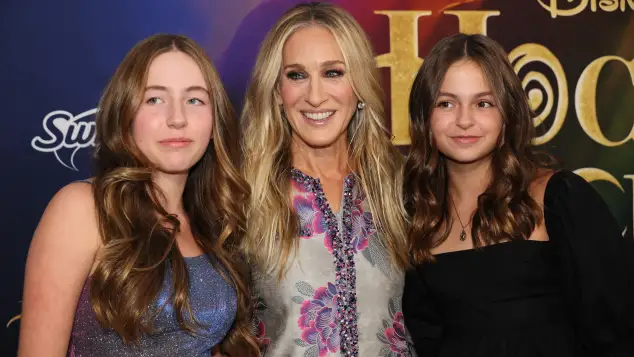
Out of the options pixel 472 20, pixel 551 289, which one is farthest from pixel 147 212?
pixel 472 20

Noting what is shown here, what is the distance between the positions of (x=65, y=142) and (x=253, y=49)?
102 cm

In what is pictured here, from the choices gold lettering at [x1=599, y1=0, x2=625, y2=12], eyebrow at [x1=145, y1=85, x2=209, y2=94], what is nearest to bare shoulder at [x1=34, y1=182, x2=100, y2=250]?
eyebrow at [x1=145, y1=85, x2=209, y2=94]

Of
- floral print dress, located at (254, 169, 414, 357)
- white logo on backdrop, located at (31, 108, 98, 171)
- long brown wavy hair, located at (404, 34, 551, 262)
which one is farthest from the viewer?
white logo on backdrop, located at (31, 108, 98, 171)

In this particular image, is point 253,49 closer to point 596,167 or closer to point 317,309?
point 317,309

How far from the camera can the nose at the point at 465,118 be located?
8.77 feet

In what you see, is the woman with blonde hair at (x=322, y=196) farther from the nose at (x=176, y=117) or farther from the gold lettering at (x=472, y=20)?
the gold lettering at (x=472, y=20)

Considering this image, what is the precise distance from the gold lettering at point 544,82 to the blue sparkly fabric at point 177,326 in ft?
7.66

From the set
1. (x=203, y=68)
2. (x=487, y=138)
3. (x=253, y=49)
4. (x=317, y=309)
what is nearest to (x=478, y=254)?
(x=487, y=138)

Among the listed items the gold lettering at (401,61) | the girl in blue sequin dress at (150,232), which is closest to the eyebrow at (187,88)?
the girl in blue sequin dress at (150,232)

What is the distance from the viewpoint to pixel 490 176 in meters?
2.86

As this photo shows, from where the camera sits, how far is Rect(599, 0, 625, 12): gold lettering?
4.28m

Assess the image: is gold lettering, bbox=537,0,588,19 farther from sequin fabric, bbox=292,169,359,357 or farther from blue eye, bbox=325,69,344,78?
sequin fabric, bbox=292,169,359,357

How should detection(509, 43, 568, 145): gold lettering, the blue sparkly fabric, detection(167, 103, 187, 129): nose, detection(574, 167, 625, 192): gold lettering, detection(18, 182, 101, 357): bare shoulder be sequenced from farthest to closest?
detection(574, 167, 625, 192): gold lettering
detection(509, 43, 568, 145): gold lettering
detection(167, 103, 187, 129): nose
the blue sparkly fabric
detection(18, 182, 101, 357): bare shoulder

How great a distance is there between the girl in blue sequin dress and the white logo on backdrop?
1.14 metres
